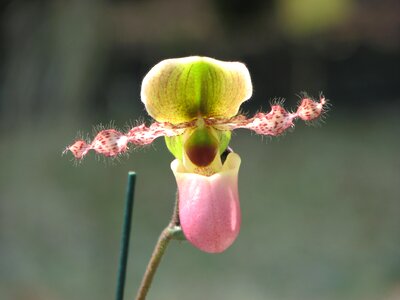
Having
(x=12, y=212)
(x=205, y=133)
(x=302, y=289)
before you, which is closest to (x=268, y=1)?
(x=12, y=212)

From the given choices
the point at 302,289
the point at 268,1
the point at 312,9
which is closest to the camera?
the point at 302,289

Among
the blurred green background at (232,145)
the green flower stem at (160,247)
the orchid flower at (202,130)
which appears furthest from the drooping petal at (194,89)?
the blurred green background at (232,145)

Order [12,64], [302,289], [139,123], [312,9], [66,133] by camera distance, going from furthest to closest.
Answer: [312,9]
[12,64]
[66,133]
[302,289]
[139,123]

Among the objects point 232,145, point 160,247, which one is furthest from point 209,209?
point 232,145

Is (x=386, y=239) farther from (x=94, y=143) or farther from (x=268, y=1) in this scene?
(x=268, y=1)

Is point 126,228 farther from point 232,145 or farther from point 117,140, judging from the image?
point 232,145

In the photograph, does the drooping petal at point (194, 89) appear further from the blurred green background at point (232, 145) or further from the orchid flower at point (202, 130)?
the blurred green background at point (232, 145)
